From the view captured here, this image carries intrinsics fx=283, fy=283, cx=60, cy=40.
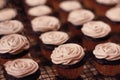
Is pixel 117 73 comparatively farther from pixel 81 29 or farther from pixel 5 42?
pixel 5 42

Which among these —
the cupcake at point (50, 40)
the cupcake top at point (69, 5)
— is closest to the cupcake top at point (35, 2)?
the cupcake top at point (69, 5)

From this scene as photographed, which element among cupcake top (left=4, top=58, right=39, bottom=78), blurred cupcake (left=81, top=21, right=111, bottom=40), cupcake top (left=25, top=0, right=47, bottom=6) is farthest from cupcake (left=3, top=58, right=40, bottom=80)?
cupcake top (left=25, top=0, right=47, bottom=6)

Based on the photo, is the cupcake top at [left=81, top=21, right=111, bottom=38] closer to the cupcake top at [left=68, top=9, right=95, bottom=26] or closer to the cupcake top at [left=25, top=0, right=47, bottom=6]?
the cupcake top at [left=68, top=9, right=95, bottom=26]

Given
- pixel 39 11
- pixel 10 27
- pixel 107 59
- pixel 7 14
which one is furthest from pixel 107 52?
pixel 7 14

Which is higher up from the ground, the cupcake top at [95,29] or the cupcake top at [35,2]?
the cupcake top at [35,2]

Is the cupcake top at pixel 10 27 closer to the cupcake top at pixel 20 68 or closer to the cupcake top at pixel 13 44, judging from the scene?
the cupcake top at pixel 13 44
